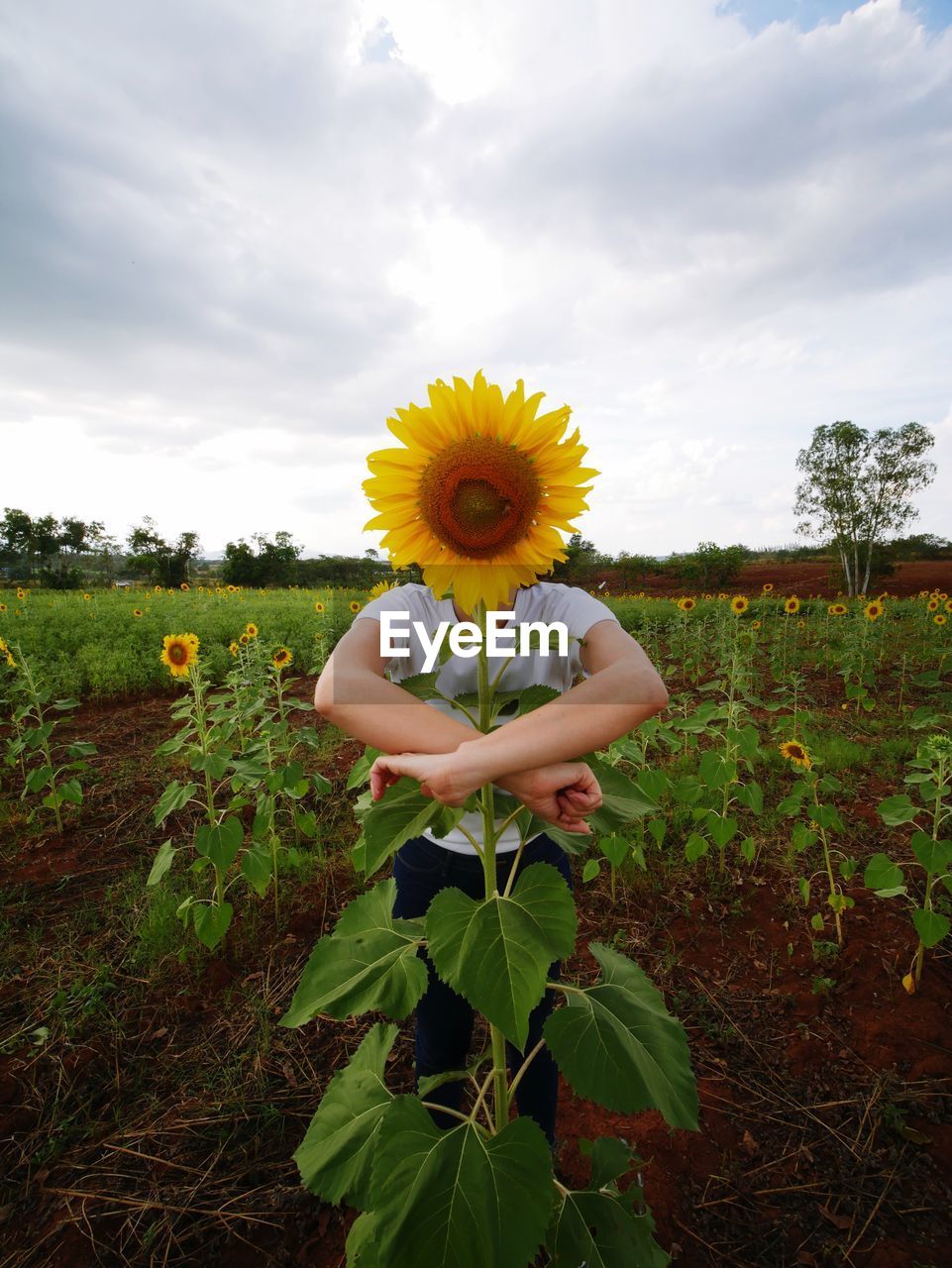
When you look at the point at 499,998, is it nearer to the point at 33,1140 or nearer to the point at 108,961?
the point at 33,1140

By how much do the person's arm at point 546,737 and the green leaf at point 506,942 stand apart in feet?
0.68

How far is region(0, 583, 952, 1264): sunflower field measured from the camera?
1917 millimetres

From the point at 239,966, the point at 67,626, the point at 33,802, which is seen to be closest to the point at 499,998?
the point at 239,966

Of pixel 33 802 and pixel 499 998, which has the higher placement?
pixel 499 998

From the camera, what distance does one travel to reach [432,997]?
1.80m

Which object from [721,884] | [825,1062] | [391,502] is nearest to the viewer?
[391,502]

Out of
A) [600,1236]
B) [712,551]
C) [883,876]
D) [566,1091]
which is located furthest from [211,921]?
[712,551]

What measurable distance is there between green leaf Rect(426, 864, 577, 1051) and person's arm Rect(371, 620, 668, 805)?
8.1 inches

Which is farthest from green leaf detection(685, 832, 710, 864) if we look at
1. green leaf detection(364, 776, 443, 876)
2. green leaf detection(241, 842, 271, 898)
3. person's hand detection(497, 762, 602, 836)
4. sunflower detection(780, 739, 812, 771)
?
green leaf detection(364, 776, 443, 876)

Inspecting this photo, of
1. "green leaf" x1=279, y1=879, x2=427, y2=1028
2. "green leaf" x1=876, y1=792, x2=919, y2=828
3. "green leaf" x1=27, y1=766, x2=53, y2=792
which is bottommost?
"green leaf" x1=27, y1=766, x2=53, y2=792

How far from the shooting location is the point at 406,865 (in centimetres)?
180

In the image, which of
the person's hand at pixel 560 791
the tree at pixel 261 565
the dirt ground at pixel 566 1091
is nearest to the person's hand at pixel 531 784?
the person's hand at pixel 560 791

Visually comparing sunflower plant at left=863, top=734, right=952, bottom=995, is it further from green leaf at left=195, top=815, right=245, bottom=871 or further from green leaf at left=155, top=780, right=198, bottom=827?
green leaf at left=155, top=780, right=198, bottom=827

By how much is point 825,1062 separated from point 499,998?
2464mm
